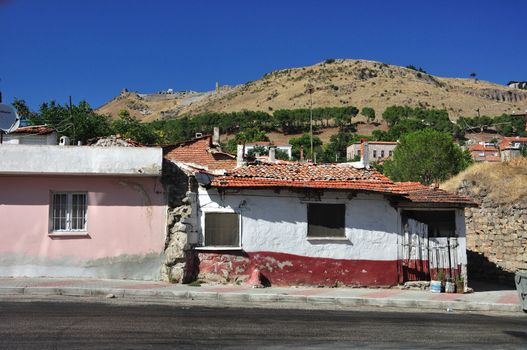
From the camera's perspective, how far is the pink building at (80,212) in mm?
14445

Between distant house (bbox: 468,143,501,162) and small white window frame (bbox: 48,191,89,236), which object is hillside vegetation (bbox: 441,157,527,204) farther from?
distant house (bbox: 468,143,501,162)

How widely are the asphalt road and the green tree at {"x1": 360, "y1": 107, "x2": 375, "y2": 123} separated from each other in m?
122

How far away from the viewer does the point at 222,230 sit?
599 inches

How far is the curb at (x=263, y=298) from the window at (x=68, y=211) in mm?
2589

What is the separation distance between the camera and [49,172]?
1437cm

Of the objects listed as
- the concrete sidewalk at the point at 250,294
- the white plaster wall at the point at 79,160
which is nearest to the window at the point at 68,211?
the white plaster wall at the point at 79,160

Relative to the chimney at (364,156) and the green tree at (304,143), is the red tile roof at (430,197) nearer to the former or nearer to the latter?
the chimney at (364,156)

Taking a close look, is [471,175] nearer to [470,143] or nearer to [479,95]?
[470,143]

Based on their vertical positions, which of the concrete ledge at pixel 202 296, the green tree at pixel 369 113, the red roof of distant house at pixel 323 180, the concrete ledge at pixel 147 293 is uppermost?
the green tree at pixel 369 113

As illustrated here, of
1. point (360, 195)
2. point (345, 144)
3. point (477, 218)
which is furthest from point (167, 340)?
point (345, 144)

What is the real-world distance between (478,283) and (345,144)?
9288 cm

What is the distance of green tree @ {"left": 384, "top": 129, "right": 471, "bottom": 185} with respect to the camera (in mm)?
53750

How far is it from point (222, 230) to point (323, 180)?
3.47 metres

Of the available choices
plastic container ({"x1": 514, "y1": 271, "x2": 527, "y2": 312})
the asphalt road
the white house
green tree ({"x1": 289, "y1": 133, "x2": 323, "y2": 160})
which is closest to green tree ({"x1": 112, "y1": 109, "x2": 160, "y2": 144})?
the white house
